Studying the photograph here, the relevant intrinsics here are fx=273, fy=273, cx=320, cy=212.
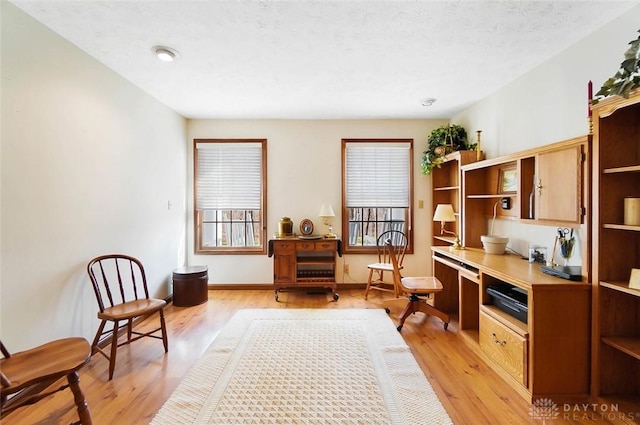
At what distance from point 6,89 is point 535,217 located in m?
3.84

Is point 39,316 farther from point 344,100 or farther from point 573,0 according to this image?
point 573,0

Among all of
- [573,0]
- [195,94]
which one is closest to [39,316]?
[195,94]

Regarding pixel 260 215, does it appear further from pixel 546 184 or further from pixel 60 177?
pixel 546 184

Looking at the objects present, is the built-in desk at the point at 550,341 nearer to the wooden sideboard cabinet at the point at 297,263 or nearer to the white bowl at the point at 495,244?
the white bowl at the point at 495,244

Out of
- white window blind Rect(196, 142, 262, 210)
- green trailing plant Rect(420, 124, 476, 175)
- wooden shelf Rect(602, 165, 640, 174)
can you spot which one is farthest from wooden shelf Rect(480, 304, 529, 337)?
white window blind Rect(196, 142, 262, 210)

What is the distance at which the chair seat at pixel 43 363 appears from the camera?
133 cm

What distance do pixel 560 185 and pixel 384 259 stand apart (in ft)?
7.75

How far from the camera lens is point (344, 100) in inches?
132

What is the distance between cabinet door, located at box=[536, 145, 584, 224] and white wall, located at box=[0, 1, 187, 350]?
3.71 metres

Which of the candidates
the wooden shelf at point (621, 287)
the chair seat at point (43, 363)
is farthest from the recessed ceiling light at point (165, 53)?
the wooden shelf at point (621, 287)

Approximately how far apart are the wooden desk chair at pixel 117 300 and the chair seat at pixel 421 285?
233 cm

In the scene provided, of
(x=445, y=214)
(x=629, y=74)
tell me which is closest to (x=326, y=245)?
(x=445, y=214)

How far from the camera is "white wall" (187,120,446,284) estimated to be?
13.7ft

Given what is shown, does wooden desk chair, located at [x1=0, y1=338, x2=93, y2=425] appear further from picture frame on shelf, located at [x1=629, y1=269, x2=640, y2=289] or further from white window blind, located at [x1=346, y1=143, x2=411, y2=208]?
white window blind, located at [x1=346, y1=143, x2=411, y2=208]
